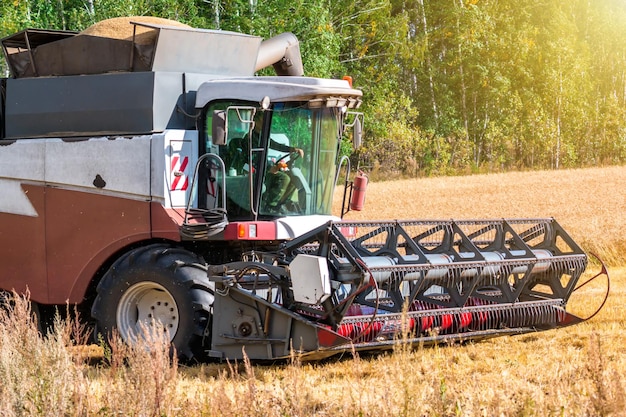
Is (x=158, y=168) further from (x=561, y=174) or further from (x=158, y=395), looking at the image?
(x=561, y=174)

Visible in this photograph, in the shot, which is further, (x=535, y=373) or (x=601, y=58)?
(x=601, y=58)

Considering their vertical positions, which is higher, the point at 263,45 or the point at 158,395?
the point at 263,45

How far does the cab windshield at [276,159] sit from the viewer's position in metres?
7.59

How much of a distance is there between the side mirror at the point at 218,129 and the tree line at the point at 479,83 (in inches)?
789

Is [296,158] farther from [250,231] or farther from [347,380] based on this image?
[347,380]

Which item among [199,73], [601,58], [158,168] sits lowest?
[158,168]

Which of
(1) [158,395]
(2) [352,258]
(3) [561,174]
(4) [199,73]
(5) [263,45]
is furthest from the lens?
(3) [561,174]

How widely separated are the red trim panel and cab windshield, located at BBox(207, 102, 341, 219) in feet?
0.59

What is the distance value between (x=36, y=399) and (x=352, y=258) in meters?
2.43

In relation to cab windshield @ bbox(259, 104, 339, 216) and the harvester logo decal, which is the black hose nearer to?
the harvester logo decal

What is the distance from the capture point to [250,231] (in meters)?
7.37

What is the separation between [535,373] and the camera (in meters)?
6.00

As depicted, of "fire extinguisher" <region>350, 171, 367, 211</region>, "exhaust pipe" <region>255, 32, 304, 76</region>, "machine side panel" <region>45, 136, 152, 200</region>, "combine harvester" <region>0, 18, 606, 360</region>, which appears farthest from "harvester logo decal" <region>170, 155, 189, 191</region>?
"exhaust pipe" <region>255, 32, 304, 76</region>

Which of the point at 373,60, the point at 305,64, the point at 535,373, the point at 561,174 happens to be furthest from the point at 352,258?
the point at 373,60
